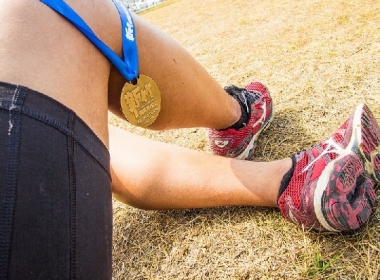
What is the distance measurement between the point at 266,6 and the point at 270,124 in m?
2.45

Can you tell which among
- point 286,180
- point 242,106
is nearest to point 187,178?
point 286,180

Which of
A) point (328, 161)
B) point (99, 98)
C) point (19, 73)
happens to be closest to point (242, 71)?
point (328, 161)

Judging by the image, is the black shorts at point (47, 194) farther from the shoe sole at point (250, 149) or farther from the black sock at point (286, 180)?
the shoe sole at point (250, 149)

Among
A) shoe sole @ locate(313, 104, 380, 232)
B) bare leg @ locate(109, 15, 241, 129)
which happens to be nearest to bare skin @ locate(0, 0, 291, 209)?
bare leg @ locate(109, 15, 241, 129)

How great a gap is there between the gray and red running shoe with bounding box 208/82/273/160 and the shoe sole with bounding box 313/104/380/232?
35 cm

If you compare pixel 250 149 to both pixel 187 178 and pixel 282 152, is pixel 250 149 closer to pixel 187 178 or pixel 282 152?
pixel 282 152

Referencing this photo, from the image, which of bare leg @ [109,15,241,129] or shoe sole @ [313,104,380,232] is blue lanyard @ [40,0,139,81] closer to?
bare leg @ [109,15,241,129]

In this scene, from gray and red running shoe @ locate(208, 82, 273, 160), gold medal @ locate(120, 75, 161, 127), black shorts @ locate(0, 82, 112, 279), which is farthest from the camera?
gray and red running shoe @ locate(208, 82, 273, 160)

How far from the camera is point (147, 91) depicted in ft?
2.58

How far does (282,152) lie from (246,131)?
14cm

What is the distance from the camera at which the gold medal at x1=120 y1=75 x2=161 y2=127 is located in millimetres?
745

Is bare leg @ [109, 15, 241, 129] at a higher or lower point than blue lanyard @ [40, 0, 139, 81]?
lower

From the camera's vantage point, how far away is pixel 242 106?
4.09 ft

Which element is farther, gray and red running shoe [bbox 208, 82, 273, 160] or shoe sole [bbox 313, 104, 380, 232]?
gray and red running shoe [bbox 208, 82, 273, 160]
